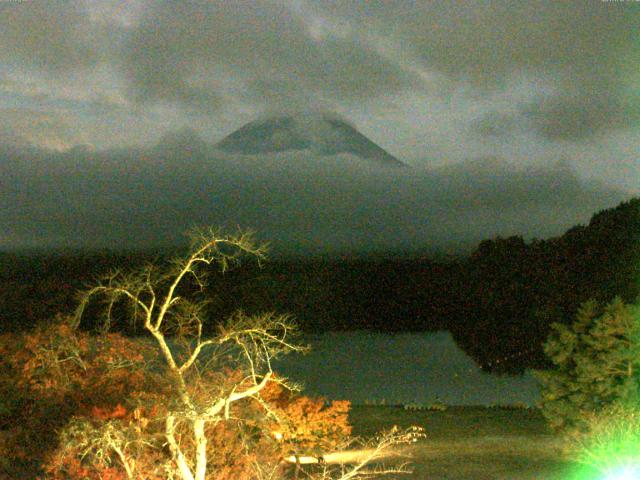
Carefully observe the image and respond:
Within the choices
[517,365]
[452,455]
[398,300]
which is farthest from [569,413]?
[398,300]

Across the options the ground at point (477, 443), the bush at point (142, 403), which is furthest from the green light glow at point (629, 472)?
the bush at point (142, 403)

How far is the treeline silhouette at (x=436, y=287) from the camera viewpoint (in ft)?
95.5

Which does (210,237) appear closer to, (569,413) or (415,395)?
(569,413)

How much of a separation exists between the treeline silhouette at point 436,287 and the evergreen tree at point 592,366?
1415 cm

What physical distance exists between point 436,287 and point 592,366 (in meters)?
27.7

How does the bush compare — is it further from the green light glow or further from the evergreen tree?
the evergreen tree

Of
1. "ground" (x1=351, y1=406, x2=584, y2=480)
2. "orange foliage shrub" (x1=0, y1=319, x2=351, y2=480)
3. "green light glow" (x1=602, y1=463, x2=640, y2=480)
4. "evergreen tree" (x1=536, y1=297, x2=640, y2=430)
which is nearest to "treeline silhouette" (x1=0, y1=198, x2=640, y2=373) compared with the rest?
"ground" (x1=351, y1=406, x2=584, y2=480)

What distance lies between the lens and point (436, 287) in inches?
1596

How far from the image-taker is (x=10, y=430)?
11.2 meters

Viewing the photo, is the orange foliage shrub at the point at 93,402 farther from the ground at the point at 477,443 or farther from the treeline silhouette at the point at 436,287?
the treeline silhouette at the point at 436,287

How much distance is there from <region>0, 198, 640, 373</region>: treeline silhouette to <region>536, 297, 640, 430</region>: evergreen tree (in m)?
14.1

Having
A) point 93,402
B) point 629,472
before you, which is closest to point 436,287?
point 629,472

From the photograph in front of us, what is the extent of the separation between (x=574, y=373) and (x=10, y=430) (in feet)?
30.7

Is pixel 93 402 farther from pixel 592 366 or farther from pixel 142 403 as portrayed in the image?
pixel 592 366
